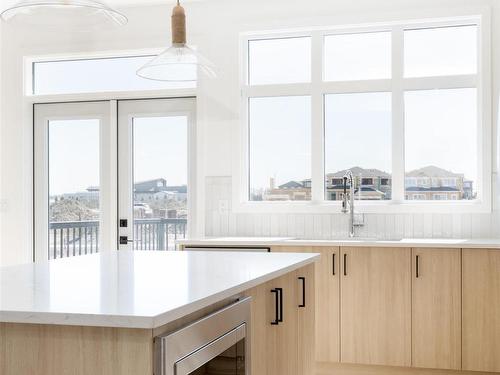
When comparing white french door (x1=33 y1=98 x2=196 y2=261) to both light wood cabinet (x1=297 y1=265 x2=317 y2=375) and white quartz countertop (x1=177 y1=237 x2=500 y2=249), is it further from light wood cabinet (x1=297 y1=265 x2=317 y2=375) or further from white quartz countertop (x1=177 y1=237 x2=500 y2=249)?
light wood cabinet (x1=297 y1=265 x2=317 y2=375)

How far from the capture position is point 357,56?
513cm

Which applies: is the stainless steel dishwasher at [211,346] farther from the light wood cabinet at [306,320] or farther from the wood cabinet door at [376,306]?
the wood cabinet door at [376,306]

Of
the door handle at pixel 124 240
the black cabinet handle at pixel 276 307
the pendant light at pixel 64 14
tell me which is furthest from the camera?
the door handle at pixel 124 240

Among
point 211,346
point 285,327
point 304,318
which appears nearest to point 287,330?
point 285,327

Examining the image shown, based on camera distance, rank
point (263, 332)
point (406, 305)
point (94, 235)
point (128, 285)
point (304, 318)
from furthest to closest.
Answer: point (94, 235), point (406, 305), point (304, 318), point (263, 332), point (128, 285)

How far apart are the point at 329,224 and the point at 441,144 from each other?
1073mm

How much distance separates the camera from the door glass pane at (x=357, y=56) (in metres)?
5.09

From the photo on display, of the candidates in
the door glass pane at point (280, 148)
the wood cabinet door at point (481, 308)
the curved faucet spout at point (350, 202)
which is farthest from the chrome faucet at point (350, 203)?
the wood cabinet door at point (481, 308)

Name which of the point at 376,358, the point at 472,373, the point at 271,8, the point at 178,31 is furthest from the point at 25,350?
the point at 271,8

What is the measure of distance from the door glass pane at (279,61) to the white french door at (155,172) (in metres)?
0.64

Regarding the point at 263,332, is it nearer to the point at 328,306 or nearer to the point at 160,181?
the point at 328,306

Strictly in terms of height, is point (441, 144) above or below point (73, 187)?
above

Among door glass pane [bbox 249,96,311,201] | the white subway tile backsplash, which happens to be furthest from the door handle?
door glass pane [bbox 249,96,311,201]

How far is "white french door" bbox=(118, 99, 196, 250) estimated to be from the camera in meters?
5.47
